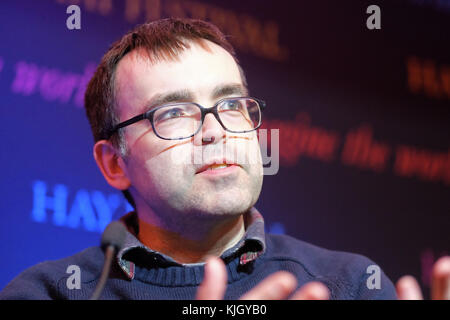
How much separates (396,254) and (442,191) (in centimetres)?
43

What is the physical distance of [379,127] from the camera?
2.43m

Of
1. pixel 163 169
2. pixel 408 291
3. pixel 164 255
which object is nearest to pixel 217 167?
pixel 163 169

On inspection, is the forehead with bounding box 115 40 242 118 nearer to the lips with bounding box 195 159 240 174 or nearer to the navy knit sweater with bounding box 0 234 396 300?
the lips with bounding box 195 159 240 174

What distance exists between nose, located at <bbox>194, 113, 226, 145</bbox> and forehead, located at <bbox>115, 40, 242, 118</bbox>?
0.07 meters

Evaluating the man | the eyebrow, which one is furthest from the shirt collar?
the eyebrow

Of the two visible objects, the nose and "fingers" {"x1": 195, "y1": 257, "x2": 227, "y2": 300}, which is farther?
the nose

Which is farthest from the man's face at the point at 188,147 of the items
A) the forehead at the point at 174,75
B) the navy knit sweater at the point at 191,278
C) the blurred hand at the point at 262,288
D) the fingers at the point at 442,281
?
the fingers at the point at 442,281

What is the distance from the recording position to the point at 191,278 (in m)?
1.25

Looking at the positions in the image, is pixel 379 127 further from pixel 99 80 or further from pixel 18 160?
pixel 18 160

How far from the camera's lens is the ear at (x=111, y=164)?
1449mm

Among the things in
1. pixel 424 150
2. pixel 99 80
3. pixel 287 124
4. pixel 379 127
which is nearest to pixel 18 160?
pixel 99 80

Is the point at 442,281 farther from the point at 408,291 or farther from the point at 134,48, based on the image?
the point at 134,48

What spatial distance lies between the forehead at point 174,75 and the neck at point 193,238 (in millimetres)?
325

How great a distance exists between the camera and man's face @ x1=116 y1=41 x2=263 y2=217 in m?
1.21
